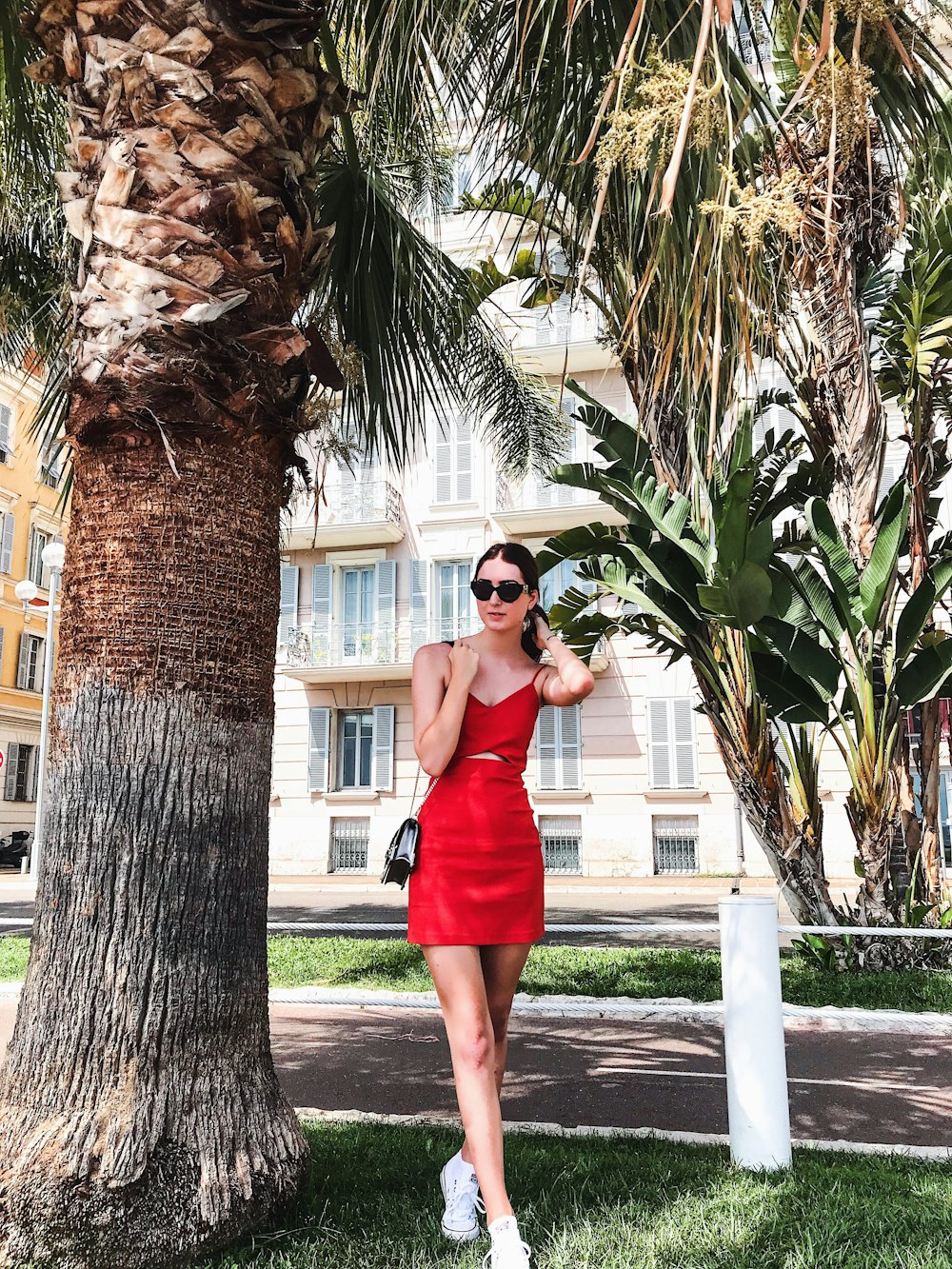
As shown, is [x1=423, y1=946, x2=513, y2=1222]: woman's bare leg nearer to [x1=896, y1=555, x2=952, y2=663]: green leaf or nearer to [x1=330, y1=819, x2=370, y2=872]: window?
[x1=896, y1=555, x2=952, y2=663]: green leaf

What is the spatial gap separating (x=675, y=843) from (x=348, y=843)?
7.92 m

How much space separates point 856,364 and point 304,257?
Result: 19.9 ft

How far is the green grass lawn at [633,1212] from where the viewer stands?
2596 mm

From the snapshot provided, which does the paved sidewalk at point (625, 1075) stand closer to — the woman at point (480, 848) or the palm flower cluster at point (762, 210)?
the woman at point (480, 848)

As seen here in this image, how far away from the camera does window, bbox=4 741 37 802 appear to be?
3008cm

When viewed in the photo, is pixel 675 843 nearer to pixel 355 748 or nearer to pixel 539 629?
pixel 355 748

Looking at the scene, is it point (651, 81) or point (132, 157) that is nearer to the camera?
point (651, 81)

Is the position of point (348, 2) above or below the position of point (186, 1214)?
above

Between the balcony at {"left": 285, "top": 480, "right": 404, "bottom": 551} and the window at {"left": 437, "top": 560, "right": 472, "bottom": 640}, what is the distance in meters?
1.60

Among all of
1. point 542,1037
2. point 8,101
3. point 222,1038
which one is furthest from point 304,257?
point 542,1037

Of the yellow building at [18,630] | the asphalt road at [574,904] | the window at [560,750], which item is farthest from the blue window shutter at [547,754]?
the yellow building at [18,630]

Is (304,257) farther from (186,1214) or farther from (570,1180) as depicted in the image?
(570,1180)

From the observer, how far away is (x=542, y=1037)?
625 centimetres

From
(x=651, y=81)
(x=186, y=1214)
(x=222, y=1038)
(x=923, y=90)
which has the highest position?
(x=923, y=90)
